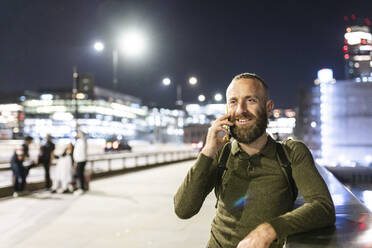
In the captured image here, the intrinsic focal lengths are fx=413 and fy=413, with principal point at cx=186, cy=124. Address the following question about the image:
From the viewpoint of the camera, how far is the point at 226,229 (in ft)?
7.82

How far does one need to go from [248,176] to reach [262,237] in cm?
40

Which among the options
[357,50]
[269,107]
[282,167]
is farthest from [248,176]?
[357,50]

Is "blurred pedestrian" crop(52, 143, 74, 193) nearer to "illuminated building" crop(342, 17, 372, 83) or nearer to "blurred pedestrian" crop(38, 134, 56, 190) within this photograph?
"blurred pedestrian" crop(38, 134, 56, 190)

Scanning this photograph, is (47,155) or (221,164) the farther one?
(47,155)

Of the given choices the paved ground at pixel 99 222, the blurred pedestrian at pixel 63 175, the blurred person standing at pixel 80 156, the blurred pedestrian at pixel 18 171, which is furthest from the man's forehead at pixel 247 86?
the blurred pedestrian at pixel 18 171

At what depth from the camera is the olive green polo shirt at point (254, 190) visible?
2250 millimetres

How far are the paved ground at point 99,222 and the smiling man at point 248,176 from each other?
4.05 meters

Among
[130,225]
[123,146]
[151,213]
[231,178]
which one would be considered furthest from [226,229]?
[123,146]

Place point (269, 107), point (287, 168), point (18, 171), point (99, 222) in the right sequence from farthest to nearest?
point (18, 171), point (99, 222), point (269, 107), point (287, 168)

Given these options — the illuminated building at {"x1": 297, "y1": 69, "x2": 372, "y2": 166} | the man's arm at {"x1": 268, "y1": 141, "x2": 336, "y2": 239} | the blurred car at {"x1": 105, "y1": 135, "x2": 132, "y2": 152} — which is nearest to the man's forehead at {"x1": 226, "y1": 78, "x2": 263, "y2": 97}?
the man's arm at {"x1": 268, "y1": 141, "x2": 336, "y2": 239}

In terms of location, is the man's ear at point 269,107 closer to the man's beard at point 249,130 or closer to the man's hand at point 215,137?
the man's beard at point 249,130

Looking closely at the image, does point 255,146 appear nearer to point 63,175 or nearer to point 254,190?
point 254,190

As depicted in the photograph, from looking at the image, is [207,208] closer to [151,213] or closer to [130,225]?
[151,213]

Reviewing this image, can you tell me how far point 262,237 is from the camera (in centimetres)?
204
